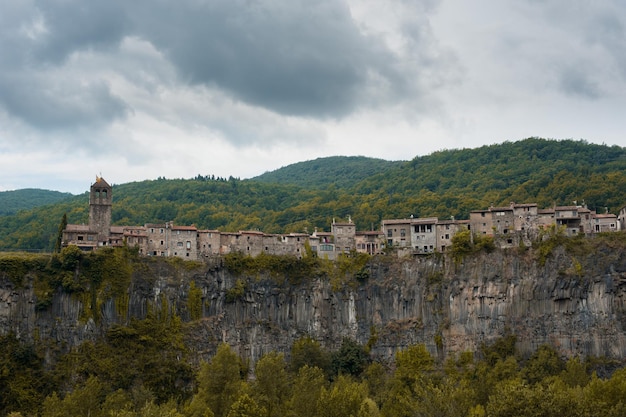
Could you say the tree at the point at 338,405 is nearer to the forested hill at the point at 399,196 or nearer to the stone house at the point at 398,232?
the stone house at the point at 398,232

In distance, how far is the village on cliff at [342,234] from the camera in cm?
9769

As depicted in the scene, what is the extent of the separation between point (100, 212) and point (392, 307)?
41.4 m

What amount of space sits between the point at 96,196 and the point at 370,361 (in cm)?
4295

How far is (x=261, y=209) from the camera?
169 m

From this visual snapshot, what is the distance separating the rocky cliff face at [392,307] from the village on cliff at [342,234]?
3404 millimetres

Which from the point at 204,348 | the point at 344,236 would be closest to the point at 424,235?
the point at 344,236

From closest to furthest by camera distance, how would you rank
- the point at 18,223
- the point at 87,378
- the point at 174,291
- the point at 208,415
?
the point at 208,415, the point at 87,378, the point at 174,291, the point at 18,223

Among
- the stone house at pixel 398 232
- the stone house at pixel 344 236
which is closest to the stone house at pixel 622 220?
the stone house at pixel 398 232

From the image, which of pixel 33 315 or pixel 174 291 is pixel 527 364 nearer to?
pixel 174 291

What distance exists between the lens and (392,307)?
99.4 metres

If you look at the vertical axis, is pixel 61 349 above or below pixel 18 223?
below

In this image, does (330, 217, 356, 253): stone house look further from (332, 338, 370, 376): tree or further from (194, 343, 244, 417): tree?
(194, 343, 244, 417): tree

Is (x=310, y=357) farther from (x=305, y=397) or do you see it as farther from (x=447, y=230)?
(x=305, y=397)

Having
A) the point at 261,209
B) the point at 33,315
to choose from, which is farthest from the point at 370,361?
the point at 261,209
